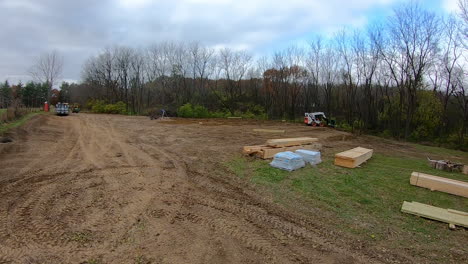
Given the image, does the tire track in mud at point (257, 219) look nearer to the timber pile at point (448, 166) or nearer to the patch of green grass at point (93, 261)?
the patch of green grass at point (93, 261)

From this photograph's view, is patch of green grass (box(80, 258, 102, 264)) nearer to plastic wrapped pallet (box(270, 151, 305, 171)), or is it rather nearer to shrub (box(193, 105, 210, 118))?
plastic wrapped pallet (box(270, 151, 305, 171))

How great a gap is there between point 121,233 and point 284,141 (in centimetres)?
747

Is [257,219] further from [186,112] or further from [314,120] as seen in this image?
[186,112]

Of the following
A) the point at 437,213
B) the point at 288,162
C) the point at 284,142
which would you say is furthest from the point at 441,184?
the point at 284,142

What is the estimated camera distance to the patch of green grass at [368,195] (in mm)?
4328

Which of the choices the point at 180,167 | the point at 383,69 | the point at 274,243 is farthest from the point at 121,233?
the point at 383,69

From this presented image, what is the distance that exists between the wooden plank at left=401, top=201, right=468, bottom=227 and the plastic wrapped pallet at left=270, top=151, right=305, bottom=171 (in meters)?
2.86

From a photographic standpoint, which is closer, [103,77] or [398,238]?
[398,238]

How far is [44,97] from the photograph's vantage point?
58.6 m

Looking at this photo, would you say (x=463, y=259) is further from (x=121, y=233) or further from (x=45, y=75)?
(x=45, y=75)

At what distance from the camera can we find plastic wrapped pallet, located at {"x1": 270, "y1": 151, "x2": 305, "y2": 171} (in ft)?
24.7

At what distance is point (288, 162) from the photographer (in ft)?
24.7

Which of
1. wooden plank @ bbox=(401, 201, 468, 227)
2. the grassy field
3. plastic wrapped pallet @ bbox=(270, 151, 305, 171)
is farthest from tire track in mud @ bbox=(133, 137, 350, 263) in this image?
wooden plank @ bbox=(401, 201, 468, 227)

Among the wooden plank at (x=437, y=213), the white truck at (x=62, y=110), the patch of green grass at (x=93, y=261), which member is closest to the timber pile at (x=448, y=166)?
the wooden plank at (x=437, y=213)
